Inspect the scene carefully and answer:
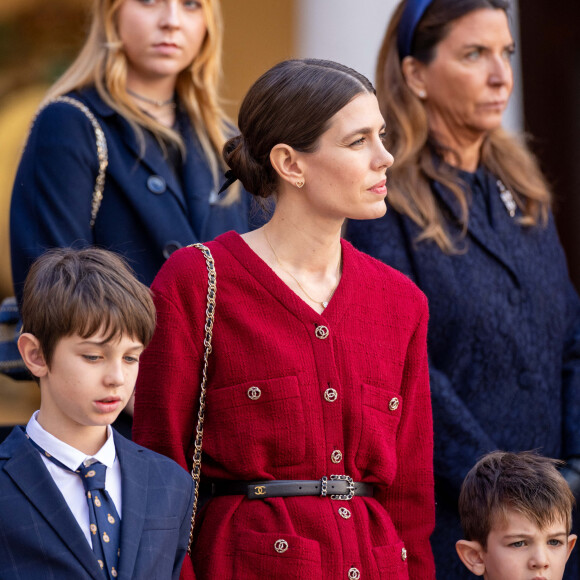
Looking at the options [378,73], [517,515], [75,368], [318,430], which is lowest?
[517,515]

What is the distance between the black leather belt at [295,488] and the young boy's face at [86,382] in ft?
1.49

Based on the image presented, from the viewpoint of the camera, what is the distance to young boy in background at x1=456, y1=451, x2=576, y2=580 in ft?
9.94

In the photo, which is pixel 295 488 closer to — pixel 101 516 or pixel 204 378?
pixel 204 378

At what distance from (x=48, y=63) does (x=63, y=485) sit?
11.6 ft

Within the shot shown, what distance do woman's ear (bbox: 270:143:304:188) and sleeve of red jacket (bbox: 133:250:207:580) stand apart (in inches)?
13.4

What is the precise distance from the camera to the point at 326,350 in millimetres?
2982

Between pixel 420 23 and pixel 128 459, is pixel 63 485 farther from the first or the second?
pixel 420 23

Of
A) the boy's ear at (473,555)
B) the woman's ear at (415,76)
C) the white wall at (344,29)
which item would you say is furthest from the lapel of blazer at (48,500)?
Result: the white wall at (344,29)

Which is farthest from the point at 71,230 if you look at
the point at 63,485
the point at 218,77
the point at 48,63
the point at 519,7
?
the point at 519,7

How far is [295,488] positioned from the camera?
291 cm

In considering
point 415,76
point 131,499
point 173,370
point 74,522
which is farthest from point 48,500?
point 415,76

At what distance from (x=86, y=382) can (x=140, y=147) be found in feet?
4.38

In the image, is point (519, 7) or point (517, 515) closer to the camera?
point (517, 515)

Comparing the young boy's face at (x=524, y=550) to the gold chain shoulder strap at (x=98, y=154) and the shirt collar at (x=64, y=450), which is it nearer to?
the shirt collar at (x=64, y=450)
